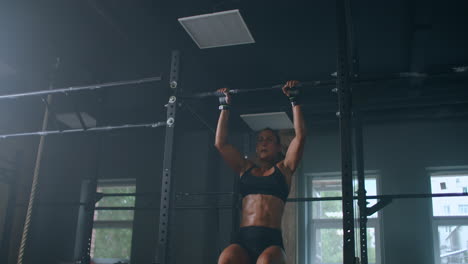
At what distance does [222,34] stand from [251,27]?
59 centimetres

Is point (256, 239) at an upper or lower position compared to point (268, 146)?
lower

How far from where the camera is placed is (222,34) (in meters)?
3.57

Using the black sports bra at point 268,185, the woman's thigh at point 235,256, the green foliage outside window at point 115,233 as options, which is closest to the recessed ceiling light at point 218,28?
the black sports bra at point 268,185

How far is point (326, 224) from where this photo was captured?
5.87 metres

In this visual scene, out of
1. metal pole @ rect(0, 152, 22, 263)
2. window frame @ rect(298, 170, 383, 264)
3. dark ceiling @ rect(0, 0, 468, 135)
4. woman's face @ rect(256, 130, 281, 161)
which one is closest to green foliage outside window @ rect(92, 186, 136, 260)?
metal pole @ rect(0, 152, 22, 263)

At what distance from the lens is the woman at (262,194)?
2.83 metres

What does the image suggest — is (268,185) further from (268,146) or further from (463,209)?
(463,209)

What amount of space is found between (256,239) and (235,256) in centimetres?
20

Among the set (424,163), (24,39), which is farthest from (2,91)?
(424,163)

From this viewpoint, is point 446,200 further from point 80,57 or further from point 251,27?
point 80,57

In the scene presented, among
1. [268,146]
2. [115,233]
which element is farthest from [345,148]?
[115,233]

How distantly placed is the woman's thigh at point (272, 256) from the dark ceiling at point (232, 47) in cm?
143

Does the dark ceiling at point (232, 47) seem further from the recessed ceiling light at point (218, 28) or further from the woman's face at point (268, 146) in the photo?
the woman's face at point (268, 146)

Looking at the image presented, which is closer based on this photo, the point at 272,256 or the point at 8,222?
the point at 272,256
